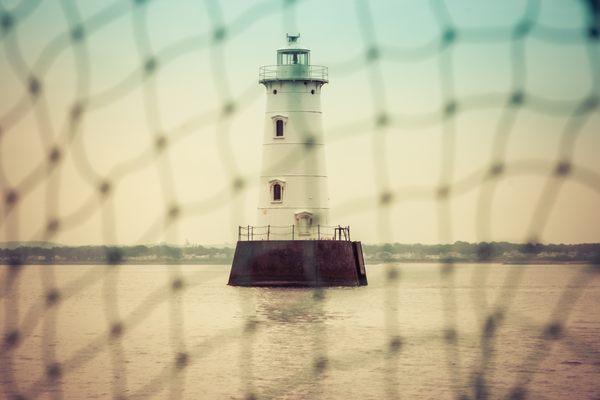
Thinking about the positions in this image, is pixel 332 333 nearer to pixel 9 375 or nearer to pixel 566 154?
pixel 9 375

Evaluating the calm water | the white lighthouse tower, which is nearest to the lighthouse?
the white lighthouse tower

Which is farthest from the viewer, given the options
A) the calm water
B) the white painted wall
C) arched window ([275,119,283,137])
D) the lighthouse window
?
arched window ([275,119,283,137])

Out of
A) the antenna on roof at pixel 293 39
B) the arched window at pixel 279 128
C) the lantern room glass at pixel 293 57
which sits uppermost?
the antenna on roof at pixel 293 39

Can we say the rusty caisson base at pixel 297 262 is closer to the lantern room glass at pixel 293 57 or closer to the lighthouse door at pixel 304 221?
the lighthouse door at pixel 304 221

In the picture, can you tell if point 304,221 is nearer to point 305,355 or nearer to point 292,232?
point 292,232

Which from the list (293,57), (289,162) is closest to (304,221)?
(289,162)

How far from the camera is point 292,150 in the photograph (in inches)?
1238

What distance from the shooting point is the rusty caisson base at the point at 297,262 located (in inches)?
1249

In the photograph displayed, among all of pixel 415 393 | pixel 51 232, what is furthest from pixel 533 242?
pixel 415 393

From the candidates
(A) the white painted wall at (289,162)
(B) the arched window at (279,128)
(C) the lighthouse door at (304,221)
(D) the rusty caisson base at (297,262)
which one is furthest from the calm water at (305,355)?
(B) the arched window at (279,128)

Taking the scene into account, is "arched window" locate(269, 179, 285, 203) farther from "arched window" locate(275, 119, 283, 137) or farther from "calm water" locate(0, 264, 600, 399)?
"calm water" locate(0, 264, 600, 399)

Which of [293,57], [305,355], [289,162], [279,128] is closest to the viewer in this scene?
[305,355]

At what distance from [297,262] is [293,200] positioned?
6.08 ft

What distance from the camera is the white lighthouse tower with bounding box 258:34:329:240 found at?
3134cm
